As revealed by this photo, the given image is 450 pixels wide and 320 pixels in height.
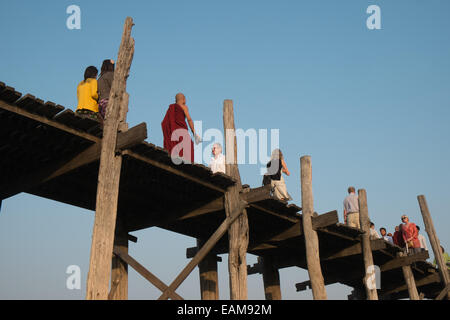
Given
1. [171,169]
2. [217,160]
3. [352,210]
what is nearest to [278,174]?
[217,160]

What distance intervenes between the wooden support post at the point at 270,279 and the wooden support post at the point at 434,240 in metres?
4.74

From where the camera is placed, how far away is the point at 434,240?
14.4 meters

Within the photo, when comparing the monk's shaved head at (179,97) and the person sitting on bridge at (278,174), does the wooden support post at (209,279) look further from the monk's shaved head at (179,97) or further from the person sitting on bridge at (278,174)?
the monk's shaved head at (179,97)

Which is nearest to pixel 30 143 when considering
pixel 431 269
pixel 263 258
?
pixel 263 258

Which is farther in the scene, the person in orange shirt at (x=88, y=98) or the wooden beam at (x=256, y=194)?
the wooden beam at (x=256, y=194)

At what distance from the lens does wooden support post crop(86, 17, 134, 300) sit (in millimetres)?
6376

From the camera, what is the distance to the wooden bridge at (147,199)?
669 cm

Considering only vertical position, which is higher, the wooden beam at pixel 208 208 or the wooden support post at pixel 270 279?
the wooden beam at pixel 208 208

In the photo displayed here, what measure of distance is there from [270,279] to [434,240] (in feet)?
16.6

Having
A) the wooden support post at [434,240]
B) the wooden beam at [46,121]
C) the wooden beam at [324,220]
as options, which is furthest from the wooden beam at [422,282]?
the wooden beam at [46,121]

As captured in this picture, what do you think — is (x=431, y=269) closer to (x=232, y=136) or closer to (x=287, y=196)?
(x=287, y=196)

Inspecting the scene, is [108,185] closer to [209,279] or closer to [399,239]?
[209,279]

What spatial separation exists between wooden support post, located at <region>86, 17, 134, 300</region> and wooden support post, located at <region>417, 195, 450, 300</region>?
1056cm
